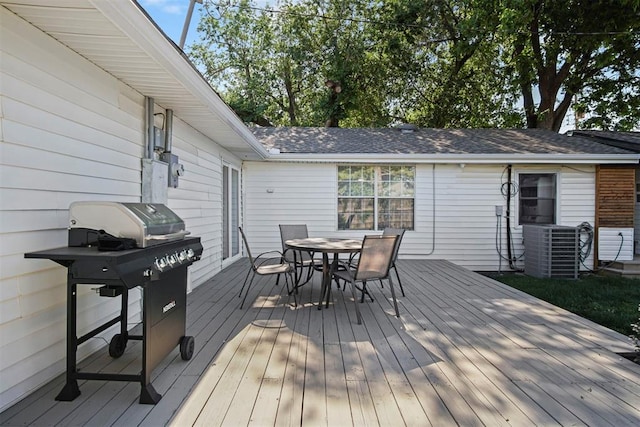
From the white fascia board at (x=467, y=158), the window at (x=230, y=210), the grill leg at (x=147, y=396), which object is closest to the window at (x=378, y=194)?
the white fascia board at (x=467, y=158)

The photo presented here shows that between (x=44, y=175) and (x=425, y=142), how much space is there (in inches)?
290

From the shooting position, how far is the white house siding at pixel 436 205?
7.33 meters

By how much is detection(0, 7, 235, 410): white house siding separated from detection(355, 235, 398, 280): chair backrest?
232 cm

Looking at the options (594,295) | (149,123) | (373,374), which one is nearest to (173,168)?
(149,123)

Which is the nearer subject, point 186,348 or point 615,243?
point 186,348

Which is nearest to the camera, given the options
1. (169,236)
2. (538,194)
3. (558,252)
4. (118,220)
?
(118,220)

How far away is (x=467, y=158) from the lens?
23.5 ft

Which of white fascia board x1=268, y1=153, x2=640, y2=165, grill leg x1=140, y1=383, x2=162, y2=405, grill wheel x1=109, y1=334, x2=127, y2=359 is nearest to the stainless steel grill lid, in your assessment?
grill leg x1=140, y1=383, x2=162, y2=405

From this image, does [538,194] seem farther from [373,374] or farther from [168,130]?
[168,130]

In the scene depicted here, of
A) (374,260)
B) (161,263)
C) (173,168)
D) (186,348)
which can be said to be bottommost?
(186,348)

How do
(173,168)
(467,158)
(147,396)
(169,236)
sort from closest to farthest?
(147,396), (169,236), (173,168), (467,158)

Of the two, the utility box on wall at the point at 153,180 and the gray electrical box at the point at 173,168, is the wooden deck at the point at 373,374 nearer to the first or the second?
the utility box on wall at the point at 153,180

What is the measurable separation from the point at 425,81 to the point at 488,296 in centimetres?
1183

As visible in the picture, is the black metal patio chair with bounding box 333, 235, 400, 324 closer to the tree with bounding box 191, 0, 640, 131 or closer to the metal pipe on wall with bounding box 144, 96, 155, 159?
the metal pipe on wall with bounding box 144, 96, 155, 159
